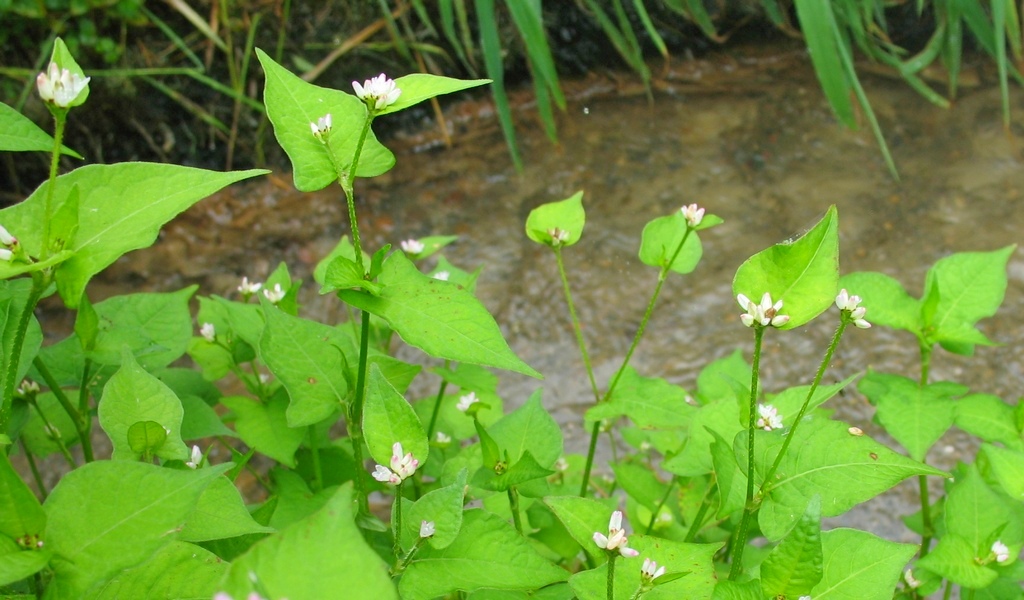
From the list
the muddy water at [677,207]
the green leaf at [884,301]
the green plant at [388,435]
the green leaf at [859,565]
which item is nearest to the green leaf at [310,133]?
the green plant at [388,435]

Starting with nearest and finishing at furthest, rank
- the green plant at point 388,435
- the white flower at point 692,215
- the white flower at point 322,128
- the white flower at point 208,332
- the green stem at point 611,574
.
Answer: the green plant at point 388,435 < the green stem at point 611,574 < the white flower at point 322,128 < the white flower at point 692,215 < the white flower at point 208,332

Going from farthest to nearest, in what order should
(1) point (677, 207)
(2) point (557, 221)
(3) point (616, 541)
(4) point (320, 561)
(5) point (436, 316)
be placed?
1. (1) point (677, 207)
2. (2) point (557, 221)
3. (5) point (436, 316)
4. (3) point (616, 541)
5. (4) point (320, 561)

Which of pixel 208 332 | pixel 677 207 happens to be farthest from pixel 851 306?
pixel 677 207

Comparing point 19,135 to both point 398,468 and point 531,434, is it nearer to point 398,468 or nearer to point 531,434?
point 398,468

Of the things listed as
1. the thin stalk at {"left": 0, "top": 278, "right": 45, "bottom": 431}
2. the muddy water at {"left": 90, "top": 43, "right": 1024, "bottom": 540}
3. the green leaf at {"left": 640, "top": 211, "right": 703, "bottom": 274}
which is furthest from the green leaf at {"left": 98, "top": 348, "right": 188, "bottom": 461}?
the muddy water at {"left": 90, "top": 43, "right": 1024, "bottom": 540}

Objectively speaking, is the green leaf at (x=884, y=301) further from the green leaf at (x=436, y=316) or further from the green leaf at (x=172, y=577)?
the green leaf at (x=172, y=577)

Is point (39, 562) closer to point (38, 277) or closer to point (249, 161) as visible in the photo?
point (38, 277)

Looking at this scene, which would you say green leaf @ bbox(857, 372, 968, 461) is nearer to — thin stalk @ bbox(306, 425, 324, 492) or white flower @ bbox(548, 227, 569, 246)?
white flower @ bbox(548, 227, 569, 246)

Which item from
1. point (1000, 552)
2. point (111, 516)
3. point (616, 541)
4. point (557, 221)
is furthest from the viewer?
point (557, 221)
